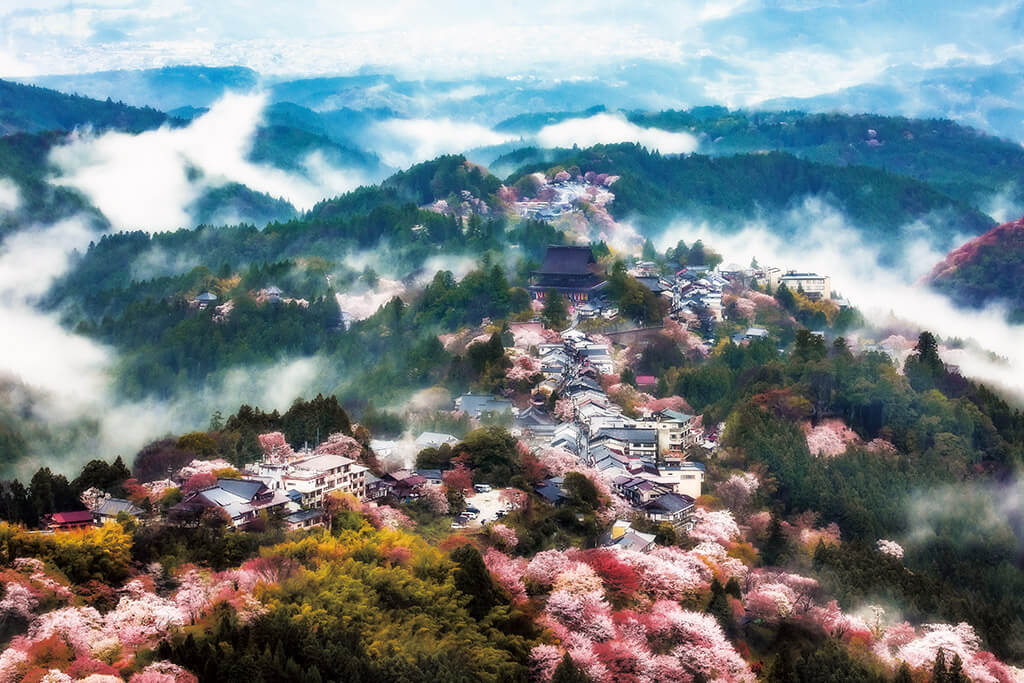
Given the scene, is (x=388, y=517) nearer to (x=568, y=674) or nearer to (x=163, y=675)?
(x=568, y=674)

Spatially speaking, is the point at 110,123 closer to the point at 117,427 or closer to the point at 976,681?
the point at 117,427

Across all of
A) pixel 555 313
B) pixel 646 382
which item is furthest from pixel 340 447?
pixel 555 313

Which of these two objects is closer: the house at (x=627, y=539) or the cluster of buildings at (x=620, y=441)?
the house at (x=627, y=539)

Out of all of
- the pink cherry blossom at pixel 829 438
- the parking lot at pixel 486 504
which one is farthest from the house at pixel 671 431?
the parking lot at pixel 486 504

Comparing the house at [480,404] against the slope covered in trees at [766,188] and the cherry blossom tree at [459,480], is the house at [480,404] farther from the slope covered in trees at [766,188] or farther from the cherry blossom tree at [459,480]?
the slope covered in trees at [766,188]

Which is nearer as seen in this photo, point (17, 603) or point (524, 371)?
point (17, 603)

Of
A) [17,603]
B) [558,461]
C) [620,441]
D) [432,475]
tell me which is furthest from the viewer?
[620,441]
